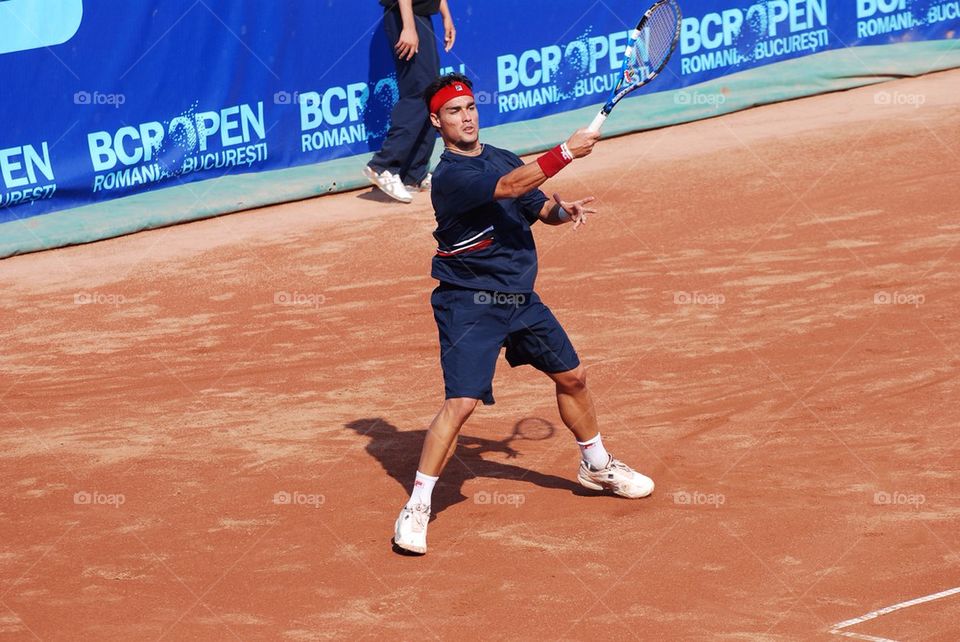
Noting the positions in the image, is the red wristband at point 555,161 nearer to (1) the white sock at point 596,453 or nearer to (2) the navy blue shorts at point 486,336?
(2) the navy blue shorts at point 486,336

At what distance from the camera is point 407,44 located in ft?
38.8

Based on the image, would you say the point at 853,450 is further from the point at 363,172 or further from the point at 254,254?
the point at 363,172

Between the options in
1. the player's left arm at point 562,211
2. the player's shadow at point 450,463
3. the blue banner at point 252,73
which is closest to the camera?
the player's left arm at point 562,211

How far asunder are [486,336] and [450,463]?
121 cm

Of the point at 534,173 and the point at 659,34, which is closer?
the point at 534,173

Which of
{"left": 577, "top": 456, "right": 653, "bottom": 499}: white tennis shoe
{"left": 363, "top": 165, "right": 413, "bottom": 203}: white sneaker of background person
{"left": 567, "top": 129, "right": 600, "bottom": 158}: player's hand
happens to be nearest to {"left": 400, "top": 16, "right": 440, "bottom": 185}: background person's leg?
{"left": 363, "top": 165, "right": 413, "bottom": 203}: white sneaker of background person

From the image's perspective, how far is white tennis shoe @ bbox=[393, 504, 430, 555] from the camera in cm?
575

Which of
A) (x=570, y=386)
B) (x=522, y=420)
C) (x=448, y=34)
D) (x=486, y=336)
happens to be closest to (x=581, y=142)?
(x=486, y=336)

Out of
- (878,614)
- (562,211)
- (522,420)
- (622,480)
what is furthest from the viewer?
(522,420)

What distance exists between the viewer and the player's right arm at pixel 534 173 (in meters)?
5.50

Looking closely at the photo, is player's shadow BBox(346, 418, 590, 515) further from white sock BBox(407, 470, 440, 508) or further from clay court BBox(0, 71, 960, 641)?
white sock BBox(407, 470, 440, 508)

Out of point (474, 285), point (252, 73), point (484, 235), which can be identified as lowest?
point (474, 285)

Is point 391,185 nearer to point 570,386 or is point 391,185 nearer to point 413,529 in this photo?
point 570,386

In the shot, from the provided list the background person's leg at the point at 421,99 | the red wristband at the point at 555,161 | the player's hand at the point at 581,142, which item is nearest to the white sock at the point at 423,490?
the red wristband at the point at 555,161
